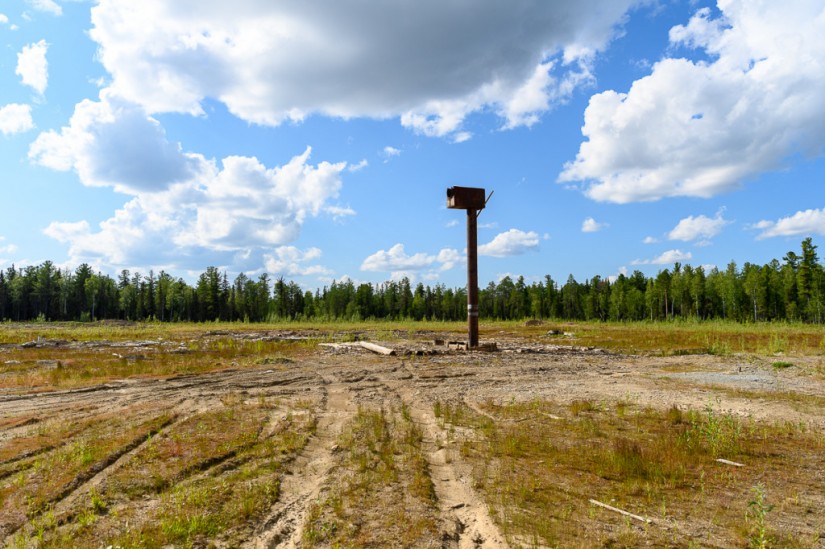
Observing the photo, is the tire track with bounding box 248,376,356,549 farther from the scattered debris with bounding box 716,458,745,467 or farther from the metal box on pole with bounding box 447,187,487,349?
the metal box on pole with bounding box 447,187,487,349

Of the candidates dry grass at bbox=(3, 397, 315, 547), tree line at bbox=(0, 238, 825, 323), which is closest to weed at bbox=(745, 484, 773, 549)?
dry grass at bbox=(3, 397, 315, 547)

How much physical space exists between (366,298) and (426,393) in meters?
108

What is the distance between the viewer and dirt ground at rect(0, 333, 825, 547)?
5742 mm

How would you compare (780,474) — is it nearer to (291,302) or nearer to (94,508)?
(94,508)

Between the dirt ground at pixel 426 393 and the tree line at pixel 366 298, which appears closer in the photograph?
the dirt ground at pixel 426 393

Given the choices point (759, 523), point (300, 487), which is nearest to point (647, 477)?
point (759, 523)

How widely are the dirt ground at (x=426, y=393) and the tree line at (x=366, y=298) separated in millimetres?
77615

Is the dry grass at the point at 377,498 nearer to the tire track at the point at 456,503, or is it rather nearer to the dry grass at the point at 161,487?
the tire track at the point at 456,503

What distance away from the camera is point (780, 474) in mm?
6863

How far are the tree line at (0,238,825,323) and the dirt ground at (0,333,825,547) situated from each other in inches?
3056

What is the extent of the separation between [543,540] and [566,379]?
12.0 m

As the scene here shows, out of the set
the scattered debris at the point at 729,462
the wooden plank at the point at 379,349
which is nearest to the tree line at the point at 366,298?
the wooden plank at the point at 379,349

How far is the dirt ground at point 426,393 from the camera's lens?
5.74 meters

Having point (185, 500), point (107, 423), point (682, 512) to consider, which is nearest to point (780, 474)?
point (682, 512)
